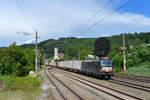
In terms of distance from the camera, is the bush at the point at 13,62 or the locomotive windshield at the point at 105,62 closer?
the locomotive windshield at the point at 105,62

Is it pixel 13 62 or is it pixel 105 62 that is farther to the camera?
pixel 13 62

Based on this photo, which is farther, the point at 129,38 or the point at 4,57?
the point at 129,38

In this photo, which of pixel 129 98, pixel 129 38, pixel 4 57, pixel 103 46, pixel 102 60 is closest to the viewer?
pixel 129 98

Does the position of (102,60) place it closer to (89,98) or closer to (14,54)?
(89,98)

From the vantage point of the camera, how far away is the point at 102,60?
23.2 meters

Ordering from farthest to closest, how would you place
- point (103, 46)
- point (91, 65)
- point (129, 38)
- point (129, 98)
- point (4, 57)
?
point (129, 38), point (103, 46), point (4, 57), point (91, 65), point (129, 98)

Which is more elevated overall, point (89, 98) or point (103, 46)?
point (103, 46)

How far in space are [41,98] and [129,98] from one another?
5.64 meters

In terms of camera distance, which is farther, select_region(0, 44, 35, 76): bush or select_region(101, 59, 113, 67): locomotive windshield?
select_region(0, 44, 35, 76): bush

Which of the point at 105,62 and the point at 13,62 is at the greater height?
the point at 13,62

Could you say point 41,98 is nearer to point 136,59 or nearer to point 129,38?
point 136,59

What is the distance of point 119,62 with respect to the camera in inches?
1522

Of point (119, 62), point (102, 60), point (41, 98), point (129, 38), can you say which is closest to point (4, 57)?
point (102, 60)

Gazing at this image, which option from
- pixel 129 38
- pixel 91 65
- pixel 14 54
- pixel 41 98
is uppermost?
pixel 129 38
